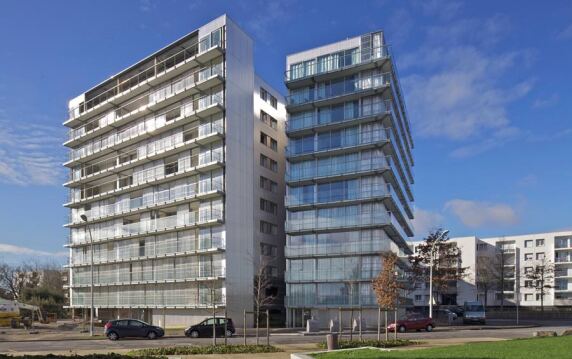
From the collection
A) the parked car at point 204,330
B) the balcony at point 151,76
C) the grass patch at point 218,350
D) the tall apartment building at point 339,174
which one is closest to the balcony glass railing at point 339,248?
the tall apartment building at point 339,174

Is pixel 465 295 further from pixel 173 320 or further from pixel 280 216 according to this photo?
pixel 173 320

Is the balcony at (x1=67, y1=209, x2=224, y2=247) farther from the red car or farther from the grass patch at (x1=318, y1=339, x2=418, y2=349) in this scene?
the grass patch at (x1=318, y1=339, x2=418, y2=349)

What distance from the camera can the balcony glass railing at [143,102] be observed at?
55.8 metres

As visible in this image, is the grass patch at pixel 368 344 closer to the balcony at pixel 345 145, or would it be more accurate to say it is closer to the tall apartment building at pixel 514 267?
the balcony at pixel 345 145

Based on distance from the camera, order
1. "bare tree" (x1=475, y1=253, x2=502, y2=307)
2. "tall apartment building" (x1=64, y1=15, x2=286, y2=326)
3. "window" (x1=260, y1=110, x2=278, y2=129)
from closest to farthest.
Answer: "tall apartment building" (x1=64, y1=15, x2=286, y2=326), "window" (x1=260, y1=110, x2=278, y2=129), "bare tree" (x1=475, y1=253, x2=502, y2=307)

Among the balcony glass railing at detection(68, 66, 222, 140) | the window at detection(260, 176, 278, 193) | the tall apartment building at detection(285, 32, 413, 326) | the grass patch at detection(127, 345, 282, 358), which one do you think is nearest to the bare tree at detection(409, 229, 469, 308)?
the tall apartment building at detection(285, 32, 413, 326)

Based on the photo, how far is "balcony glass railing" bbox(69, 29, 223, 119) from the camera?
54969 millimetres

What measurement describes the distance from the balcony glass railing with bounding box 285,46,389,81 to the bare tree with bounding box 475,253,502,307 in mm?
65783

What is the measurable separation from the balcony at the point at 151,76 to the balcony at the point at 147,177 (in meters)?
9.54

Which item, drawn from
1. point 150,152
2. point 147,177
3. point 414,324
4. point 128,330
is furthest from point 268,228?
point 128,330

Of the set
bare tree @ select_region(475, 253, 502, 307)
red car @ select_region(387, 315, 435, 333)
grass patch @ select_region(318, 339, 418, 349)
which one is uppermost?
grass patch @ select_region(318, 339, 418, 349)

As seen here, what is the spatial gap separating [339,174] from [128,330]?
25.9 metres

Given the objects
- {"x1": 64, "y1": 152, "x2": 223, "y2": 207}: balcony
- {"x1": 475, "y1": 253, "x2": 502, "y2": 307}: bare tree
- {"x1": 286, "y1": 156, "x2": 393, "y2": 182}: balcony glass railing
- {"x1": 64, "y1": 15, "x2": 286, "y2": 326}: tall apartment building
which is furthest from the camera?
{"x1": 475, "y1": 253, "x2": 502, "y2": 307}: bare tree

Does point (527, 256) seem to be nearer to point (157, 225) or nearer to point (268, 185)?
point (268, 185)
